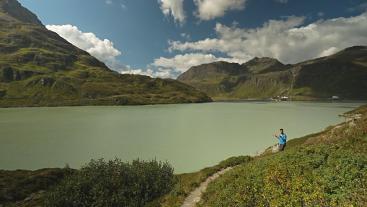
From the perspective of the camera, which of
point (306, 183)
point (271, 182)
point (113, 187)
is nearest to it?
point (306, 183)

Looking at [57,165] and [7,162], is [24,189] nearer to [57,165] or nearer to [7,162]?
[57,165]

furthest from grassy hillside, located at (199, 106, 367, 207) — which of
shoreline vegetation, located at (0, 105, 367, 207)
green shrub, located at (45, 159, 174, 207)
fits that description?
green shrub, located at (45, 159, 174, 207)

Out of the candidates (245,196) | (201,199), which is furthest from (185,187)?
(245,196)

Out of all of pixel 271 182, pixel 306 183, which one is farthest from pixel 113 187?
pixel 306 183

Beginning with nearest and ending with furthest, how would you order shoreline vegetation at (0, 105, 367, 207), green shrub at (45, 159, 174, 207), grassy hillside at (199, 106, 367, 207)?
grassy hillside at (199, 106, 367, 207) < shoreline vegetation at (0, 105, 367, 207) < green shrub at (45, 159, 174, 207)

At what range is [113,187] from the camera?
23.9m

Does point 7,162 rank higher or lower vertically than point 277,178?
lower

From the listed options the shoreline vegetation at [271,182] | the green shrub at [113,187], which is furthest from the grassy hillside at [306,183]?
the green shrub at [113,187]

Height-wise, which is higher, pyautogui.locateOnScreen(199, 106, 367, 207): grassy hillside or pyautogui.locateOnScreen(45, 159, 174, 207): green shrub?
pyautogui.locateOnScreen(199, 106, 367, 207): grassy hillside

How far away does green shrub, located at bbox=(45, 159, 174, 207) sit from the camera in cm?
2184

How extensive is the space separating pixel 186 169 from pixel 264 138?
104 feet

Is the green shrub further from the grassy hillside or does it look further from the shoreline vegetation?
the grassy hillside

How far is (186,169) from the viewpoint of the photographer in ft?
136

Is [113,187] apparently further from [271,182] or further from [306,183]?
[306,183]
